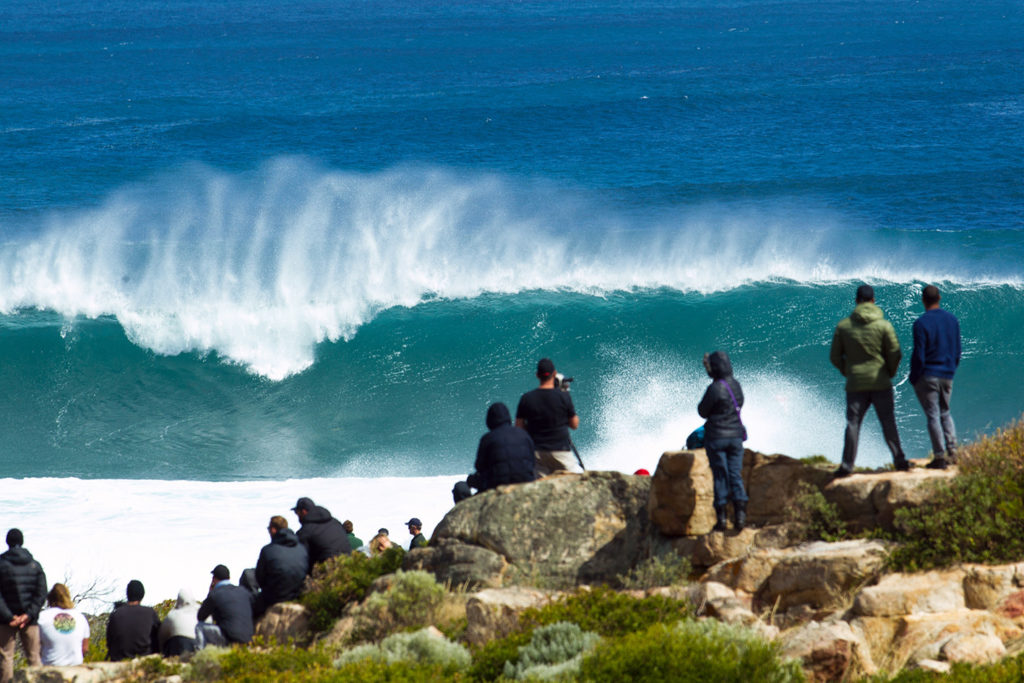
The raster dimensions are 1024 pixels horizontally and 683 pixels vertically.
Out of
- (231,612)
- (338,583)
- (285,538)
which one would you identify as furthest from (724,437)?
(231,612)

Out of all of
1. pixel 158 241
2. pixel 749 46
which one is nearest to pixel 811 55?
pixel 749 46

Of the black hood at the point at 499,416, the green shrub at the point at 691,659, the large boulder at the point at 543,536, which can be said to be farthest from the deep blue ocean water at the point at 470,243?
the green shrub at the point at 691,659

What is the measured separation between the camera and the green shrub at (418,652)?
7.61 metres

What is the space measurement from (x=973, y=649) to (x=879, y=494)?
6.04ft

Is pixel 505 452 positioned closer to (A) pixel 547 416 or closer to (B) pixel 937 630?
(A) pixel 547 416

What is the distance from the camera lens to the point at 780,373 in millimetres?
20203

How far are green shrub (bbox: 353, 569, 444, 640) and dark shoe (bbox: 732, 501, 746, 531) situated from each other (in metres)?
2.42

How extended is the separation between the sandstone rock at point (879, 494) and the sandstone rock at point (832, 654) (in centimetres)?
153

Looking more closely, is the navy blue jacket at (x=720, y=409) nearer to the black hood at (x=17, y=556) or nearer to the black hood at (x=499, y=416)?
the black hood at (x=499, y=416)

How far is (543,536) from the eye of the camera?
910cm

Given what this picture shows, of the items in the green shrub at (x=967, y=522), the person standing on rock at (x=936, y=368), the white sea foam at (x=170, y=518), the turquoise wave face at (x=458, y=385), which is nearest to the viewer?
the green shrub at (x=967, y=522)

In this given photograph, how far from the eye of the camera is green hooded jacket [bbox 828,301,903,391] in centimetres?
859

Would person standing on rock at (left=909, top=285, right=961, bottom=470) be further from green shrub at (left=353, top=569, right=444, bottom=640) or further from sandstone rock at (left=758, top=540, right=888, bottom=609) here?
green shrub at (left=353, top=569, right=444, bottom=640)

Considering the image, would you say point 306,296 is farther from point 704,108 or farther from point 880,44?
point 880,44
